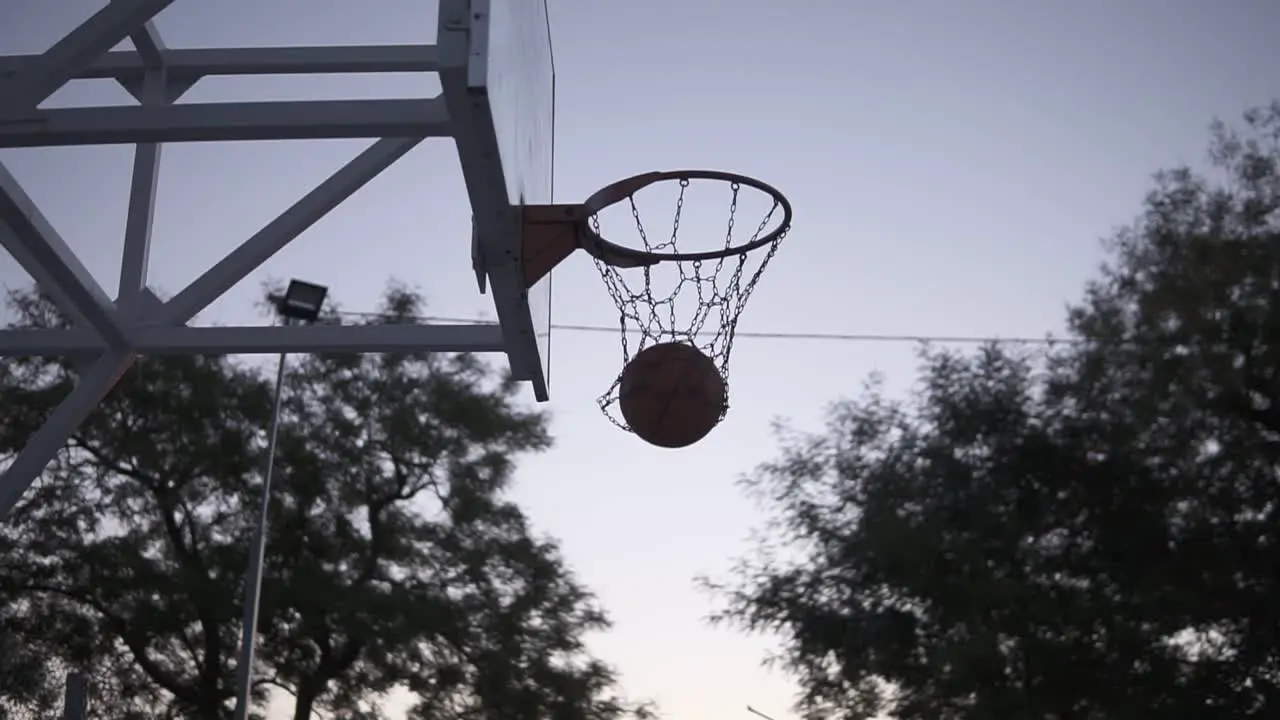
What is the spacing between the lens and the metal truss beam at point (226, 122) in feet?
16.3

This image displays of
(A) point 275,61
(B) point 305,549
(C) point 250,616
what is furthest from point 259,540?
(A) point 275,61

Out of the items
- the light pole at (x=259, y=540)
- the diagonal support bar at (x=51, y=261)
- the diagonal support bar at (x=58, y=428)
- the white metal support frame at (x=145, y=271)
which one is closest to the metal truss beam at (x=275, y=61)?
the white metal support frame at (x=145, y=271)

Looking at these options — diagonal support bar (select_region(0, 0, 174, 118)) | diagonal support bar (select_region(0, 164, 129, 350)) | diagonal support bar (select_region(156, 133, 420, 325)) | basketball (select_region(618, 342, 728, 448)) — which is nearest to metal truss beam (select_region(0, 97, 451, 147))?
diagonal support bar (select_region(0, 0, 174, 118))

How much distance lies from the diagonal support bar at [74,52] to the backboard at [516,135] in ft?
3.81

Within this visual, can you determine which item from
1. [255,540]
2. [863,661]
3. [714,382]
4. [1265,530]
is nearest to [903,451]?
[863,661]

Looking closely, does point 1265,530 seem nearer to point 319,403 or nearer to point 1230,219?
point 1230,219

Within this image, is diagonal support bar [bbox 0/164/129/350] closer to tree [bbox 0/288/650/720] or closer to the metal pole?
the metal pole

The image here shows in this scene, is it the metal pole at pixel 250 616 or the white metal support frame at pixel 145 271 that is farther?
the metal pole at pixel 250 616

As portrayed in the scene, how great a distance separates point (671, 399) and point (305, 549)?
1421 centimetres

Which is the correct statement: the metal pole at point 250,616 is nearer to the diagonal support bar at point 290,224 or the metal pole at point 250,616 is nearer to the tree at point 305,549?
the tree at point 305,549

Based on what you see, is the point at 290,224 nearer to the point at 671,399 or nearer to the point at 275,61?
the point at 275,61

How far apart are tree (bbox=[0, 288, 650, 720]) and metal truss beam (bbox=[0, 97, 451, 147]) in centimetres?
1368

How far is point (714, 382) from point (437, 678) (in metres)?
12.9

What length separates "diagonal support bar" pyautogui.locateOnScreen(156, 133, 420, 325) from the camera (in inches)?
254
